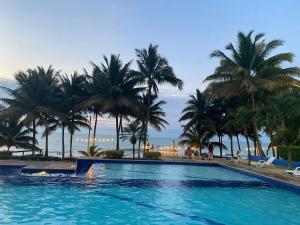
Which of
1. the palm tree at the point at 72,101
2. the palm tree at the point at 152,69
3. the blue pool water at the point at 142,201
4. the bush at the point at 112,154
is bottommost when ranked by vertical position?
the blue pool water at the point at 142,201

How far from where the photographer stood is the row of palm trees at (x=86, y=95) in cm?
2550

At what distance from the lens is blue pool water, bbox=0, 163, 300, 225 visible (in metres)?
8.60

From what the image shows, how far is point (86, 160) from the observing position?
20031mm

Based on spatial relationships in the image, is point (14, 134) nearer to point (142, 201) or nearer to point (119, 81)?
point (119, 81)

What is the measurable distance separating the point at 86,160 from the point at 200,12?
1127cm

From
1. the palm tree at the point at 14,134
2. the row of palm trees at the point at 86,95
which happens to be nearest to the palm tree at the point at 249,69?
the row of palm trees at the point at 86,95

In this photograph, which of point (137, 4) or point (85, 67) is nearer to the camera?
point (137, 4)

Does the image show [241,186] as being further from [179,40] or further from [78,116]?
[78,116]

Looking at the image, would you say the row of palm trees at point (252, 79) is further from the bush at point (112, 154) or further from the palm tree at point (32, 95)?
the palm tree at point (32, 95)

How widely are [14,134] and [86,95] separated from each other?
6.61 metres

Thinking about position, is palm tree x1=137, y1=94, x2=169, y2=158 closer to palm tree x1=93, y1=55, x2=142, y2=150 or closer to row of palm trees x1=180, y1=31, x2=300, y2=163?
palm tree x1=93, y1=55, x2=142, y2=150

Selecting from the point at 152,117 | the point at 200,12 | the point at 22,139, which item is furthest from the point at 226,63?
the point at 22,139

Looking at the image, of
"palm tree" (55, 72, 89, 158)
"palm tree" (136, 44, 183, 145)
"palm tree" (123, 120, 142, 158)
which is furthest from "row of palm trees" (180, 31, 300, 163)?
"palm tree" (55, 72, 89, 158)

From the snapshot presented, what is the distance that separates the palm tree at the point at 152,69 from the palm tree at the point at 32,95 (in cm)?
725
